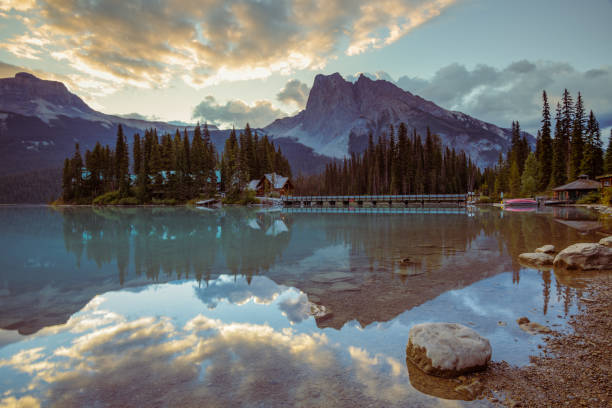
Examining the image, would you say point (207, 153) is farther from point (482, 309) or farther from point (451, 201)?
point (482, 309)

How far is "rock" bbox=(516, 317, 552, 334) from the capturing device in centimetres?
580

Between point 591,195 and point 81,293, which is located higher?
point 591,195

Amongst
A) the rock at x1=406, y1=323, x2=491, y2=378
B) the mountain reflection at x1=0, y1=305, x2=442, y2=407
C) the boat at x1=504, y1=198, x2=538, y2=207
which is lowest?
the mountain reflection at x1=0, y1=305, x2=442, y2=407

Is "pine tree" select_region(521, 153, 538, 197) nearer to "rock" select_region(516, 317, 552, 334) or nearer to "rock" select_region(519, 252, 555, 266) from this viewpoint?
"rock" select_region(519, 252, 555, 266)

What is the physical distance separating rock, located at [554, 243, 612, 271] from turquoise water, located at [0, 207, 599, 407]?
0.85 m

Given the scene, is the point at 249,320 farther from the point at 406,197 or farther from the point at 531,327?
the point at 406,197

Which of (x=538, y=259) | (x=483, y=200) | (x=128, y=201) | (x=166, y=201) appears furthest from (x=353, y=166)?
(x=538, y=259)

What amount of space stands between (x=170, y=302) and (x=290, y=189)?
8279 centimetres

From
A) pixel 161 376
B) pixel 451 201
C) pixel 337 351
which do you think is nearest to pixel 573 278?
pixel 337 351

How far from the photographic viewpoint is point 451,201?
230ft

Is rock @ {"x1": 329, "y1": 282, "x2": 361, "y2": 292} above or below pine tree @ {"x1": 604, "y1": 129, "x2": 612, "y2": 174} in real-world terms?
below

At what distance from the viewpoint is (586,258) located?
10094 mm

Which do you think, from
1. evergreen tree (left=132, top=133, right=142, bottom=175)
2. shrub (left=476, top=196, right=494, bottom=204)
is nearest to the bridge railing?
shrub (left=476, top=196, right=494, bottom=204)

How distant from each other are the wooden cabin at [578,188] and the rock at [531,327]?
56572 millimetres
